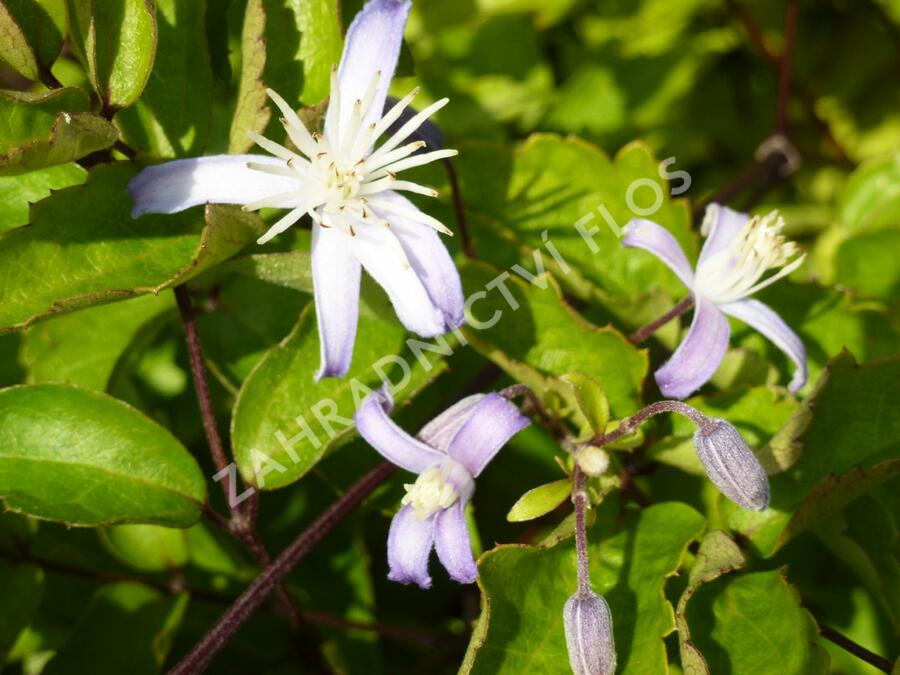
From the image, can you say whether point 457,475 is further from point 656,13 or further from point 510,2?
point 656,13

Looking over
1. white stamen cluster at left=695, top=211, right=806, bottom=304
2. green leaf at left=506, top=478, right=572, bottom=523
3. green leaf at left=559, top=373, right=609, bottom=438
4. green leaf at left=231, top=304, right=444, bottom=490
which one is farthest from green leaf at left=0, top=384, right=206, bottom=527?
white stamen cluster at left=695, top=211, right=806, bottom=304

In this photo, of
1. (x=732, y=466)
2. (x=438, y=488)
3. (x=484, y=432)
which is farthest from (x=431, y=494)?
(x=732, y=466)

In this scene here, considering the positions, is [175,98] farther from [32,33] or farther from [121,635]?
[121,635]

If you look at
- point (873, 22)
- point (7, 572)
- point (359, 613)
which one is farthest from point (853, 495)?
point (873, 22)

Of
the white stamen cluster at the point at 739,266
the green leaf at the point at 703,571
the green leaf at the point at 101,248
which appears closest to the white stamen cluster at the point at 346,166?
the green leaf at the point at 101,248

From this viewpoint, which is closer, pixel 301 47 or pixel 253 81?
pixel 253 81

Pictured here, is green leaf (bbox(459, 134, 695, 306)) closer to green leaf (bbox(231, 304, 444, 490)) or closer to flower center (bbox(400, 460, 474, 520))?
green leaf (bbox(231, 304, 444, 490))

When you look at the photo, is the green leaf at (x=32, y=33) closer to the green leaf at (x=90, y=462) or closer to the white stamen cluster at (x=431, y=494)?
the green leaf at (x=90, y=462)
